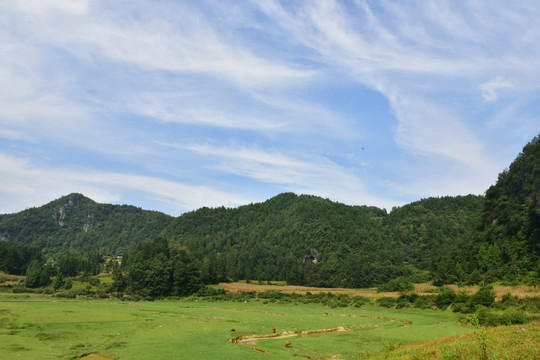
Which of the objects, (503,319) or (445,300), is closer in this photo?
(503,319)

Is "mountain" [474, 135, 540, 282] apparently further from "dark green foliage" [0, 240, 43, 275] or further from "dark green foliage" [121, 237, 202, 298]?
"dark green foliage" [0, 240, 43, 275]

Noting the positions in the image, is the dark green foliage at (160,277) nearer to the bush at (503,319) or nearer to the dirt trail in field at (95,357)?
the dirt trail in field at (95,357)

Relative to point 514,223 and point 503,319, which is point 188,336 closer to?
point 503,319

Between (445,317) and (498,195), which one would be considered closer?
(445,317)

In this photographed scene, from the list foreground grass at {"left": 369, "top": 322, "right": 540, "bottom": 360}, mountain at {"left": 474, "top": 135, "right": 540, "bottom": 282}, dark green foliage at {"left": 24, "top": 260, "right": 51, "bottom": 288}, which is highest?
mountain at {"left": 474, "top": 135, "right": 540, "bottom": 282}

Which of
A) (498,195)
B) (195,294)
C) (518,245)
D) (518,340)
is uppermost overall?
(498,195)

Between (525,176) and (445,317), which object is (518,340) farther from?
(525,176)

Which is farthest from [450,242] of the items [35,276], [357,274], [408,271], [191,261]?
[35,276]

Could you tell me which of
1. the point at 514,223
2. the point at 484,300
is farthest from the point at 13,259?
the point at 514,223

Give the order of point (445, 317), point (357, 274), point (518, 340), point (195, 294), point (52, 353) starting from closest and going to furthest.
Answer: point (518, 340) < point (52, 353) < point (445, 317) < point (195, 294) < point (357, 274)

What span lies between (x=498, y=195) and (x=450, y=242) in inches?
3382

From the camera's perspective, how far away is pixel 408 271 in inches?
6471

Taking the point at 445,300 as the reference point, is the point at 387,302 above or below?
below

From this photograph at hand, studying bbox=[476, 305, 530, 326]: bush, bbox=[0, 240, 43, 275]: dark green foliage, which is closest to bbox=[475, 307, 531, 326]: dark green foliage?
bbox=[476, 305, 530, 326]: bush
